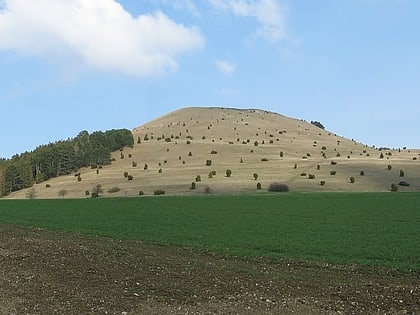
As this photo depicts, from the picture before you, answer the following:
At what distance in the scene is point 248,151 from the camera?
365ft

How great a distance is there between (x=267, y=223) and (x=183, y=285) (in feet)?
61.9

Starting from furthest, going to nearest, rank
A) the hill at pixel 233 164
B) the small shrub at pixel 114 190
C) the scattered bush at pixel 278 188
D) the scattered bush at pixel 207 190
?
the small shrub at pixel 114 190
the hill at pixel 233 164
the scattered bush at pixel 207 190
the scattered bush at pixel 278 188

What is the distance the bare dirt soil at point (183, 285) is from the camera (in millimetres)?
14484

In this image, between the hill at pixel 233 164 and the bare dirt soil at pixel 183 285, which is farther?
the hill at pixel 233 164

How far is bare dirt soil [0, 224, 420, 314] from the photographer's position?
14484 mm

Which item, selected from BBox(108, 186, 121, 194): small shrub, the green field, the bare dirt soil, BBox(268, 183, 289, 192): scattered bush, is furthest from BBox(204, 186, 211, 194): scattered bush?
the bare dirt soil

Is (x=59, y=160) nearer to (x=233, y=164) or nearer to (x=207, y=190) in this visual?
(x=233, y=164)

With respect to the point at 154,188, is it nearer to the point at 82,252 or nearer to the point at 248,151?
the point at 248,151

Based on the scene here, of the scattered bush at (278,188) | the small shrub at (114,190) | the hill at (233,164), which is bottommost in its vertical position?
the scattered bush at (278,188)

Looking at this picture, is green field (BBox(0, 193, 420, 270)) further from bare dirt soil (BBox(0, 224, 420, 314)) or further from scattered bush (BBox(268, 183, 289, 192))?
scattered bush (BBox(268, 183, 289, 192))

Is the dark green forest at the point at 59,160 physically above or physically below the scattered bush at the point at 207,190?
above

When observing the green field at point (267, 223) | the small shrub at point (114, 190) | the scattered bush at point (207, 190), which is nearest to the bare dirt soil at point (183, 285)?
the green field at point (267, 223)

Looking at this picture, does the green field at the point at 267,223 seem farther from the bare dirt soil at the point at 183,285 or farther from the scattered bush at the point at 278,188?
the scattered bush at the point at 278,188

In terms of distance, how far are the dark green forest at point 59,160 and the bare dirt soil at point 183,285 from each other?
269ft
